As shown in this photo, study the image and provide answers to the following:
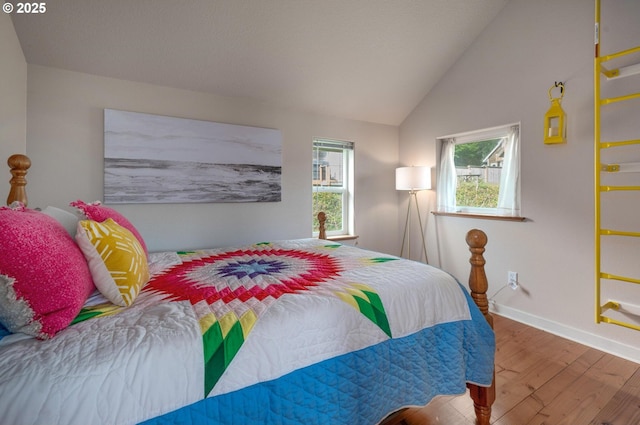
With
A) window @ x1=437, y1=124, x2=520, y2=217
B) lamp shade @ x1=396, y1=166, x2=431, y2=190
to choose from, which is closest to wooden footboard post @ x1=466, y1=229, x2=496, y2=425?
window @ x1=437, y1=124, x2=520, y2=217

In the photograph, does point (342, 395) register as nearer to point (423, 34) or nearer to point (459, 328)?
point (459, 328)

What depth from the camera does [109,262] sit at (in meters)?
1.10

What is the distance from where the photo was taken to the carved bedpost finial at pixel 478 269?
1.49m

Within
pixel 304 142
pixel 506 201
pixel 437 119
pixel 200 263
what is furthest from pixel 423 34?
pixel 200 263

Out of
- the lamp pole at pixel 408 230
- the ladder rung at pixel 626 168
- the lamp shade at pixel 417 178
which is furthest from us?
the lamp pole at pixel 408 230

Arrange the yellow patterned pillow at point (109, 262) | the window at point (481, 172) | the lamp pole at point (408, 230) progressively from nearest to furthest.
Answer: the yellow patterned pillow at point (109, 262) < the window at point (481, 172) < the lamp pole at point (408, 230)

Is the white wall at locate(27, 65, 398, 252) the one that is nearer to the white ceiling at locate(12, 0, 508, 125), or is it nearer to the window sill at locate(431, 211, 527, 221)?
the white ceiling at locate(12, 0, 508, 125)

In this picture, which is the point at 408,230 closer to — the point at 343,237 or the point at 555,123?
the point at 343,237

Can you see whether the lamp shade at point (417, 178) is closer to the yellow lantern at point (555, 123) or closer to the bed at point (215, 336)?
the yellow lantern at point (555, 123)

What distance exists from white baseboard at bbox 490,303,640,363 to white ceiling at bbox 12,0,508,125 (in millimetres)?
2538

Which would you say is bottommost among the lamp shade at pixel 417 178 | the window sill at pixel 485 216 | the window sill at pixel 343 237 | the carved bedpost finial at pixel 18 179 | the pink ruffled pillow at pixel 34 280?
the window sill at pixel 343 237

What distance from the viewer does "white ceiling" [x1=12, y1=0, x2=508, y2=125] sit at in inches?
83.9

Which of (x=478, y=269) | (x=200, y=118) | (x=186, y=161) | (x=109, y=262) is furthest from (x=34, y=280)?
(x=200, y=118)

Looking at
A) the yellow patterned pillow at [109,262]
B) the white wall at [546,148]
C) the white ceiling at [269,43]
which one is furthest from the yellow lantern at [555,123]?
the yellow patterned pillow at [109,262]
